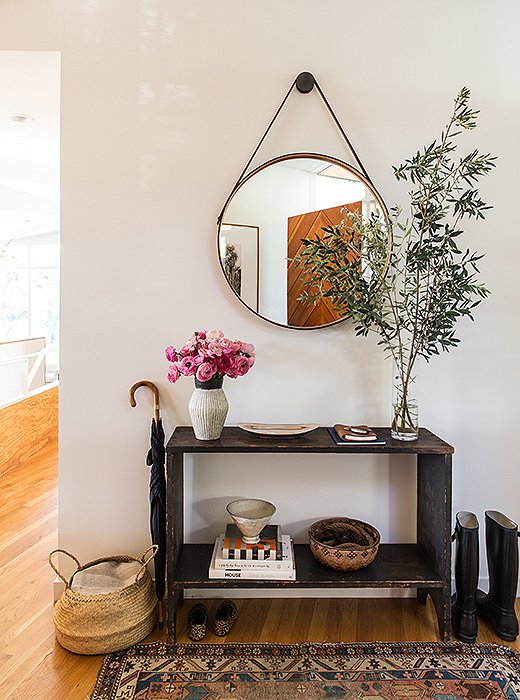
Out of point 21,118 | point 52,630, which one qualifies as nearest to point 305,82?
point 21,118

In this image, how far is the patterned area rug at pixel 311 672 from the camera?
5.75ft

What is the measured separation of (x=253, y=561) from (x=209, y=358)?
771 millimetres

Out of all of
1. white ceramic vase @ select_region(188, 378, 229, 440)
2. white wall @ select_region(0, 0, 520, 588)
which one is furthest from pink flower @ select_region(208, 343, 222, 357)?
white wall @ select_region(0, 0, 520, 588)

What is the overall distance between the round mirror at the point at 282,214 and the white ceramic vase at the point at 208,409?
42cm

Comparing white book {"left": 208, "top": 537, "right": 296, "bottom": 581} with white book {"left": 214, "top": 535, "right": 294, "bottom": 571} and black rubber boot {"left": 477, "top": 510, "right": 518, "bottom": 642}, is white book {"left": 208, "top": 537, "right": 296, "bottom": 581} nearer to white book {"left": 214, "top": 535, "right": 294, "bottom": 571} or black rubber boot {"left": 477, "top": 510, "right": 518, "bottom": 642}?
white book {"left": 214, "top": 535, "right": 294, "bottom": 571}

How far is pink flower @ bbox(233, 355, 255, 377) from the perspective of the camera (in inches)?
79.7

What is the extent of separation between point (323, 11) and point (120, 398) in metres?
1.82

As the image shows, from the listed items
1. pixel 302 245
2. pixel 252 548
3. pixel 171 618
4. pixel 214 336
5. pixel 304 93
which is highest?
pixel 304 93

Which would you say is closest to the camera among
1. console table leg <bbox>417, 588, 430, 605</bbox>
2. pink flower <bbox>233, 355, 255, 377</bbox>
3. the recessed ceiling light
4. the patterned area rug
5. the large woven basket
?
the patterned area rug

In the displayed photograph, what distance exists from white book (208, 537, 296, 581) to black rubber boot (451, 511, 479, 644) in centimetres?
65

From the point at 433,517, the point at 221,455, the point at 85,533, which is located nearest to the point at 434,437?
the point at 433,517

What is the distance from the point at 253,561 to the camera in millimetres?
2018

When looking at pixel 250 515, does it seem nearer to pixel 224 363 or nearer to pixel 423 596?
pixel 224 363

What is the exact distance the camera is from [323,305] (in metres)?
2.25
